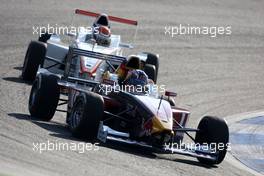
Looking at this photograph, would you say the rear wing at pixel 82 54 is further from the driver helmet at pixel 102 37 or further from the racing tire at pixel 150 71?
the driver helmet at pixel 102 37

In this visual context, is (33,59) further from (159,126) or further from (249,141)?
(159,126)

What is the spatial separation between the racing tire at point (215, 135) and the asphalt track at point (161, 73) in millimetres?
243

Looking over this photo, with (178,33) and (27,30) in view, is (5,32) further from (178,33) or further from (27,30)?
(178,33)

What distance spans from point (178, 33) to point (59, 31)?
4472mm

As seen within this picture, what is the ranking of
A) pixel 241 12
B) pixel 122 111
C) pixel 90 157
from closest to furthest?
pixel 90 157 < pixel 122 111 < pixel 241 12

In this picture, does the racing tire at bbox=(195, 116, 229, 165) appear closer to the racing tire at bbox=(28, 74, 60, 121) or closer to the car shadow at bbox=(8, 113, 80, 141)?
the car shadow at bbox=(8, 113, 80, 141)

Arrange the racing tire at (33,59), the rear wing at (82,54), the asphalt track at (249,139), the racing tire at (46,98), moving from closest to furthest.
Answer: the racing tire at (46,98)
the asphalt track at (249,139)
the rear wing at (82,54)
the racing tire at (33,59)

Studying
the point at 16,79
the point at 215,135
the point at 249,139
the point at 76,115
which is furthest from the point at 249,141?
the point at 16,79

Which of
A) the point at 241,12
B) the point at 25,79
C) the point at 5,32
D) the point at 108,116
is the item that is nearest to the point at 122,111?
the point at 108,116

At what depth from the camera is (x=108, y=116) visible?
15227mm

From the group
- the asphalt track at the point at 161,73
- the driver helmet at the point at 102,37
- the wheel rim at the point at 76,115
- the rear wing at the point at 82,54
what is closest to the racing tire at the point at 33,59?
the asphalt track at the point at 161,73

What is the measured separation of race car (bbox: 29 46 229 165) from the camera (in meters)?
14.4

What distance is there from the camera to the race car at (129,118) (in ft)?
47.2

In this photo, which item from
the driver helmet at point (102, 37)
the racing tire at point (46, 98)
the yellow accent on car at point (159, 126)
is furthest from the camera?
the driver helmet at point (102, 37)
